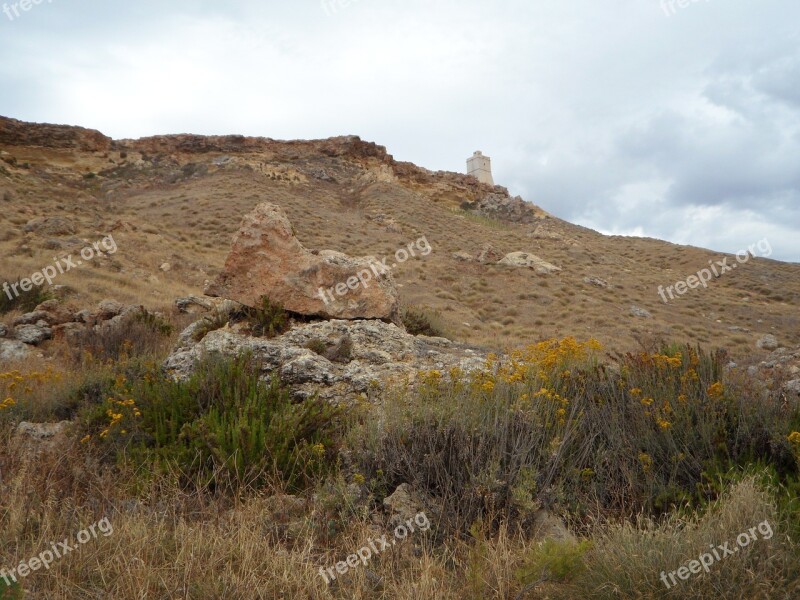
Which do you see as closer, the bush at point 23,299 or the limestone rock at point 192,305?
the bush at point 23,299

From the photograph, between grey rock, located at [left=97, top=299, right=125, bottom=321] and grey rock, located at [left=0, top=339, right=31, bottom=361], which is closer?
grey rock, located at [left=0, top=339, right=31, bottom=361]

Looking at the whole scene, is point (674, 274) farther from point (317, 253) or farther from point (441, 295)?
point (317, 253)

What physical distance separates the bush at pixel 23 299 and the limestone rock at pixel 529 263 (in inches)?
690

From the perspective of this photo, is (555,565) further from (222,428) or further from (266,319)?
(266,319)

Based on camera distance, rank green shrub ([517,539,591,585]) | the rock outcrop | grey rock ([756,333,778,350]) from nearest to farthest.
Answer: green shrub ([517,539,591,585]) < the rock outcrop < grey rock ([756,333,778,350])

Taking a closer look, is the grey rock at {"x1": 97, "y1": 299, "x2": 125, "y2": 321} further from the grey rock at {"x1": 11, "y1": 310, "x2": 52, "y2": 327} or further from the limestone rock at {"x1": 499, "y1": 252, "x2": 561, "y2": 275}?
the limestone rock at {"x1": 499, "y1": 252, "x2": 561, "y2": 275}

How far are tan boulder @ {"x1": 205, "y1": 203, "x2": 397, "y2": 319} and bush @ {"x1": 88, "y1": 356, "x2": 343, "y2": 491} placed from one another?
7.67 ft

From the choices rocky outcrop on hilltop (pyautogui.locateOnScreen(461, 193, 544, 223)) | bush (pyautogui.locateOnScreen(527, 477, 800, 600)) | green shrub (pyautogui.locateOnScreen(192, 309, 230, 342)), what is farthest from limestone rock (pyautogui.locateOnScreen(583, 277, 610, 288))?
bush (pyautogui.locateOnScreen(527, 477, 800, 600))

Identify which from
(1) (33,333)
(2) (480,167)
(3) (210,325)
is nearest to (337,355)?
(3) (210,325)

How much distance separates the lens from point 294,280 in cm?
693

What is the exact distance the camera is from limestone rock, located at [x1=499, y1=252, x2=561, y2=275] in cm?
2352

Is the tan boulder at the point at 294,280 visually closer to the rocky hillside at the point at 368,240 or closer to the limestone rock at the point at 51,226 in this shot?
the rocky hillside at the point at 368,240

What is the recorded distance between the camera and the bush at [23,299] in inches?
403

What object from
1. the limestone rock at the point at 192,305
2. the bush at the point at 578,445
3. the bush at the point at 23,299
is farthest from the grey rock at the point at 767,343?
the bush at the point at 23,299
